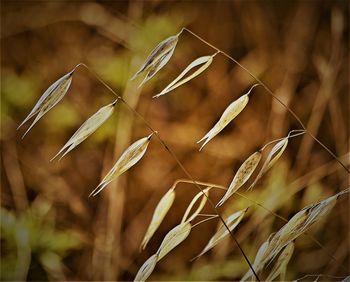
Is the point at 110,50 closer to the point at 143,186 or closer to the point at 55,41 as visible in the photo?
the point at 55,41

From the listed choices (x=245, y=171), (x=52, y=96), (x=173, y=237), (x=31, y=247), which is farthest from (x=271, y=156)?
(x=31, y=247)

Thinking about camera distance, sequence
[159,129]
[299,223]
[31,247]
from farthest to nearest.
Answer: [159,129] → [31,247] → [299,223]

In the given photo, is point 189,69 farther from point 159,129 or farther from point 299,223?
point 159,129

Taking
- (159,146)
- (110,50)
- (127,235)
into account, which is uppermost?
(110,50)

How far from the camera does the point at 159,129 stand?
141cm

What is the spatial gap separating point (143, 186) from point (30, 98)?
353 millimetres

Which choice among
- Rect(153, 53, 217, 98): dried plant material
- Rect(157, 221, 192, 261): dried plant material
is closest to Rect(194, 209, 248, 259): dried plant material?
Rect(157, 221, 192, 261): dried plant material

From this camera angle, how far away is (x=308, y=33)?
1497 mm

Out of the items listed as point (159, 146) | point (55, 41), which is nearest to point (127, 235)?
point (159, 146)

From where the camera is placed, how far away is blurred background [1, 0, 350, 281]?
4.29 ft

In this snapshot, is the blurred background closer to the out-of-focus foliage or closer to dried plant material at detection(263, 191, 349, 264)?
the out-of-focus foliage

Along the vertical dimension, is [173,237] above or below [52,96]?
below

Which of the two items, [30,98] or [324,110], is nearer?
[30,98]

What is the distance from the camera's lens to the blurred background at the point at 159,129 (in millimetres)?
1308
